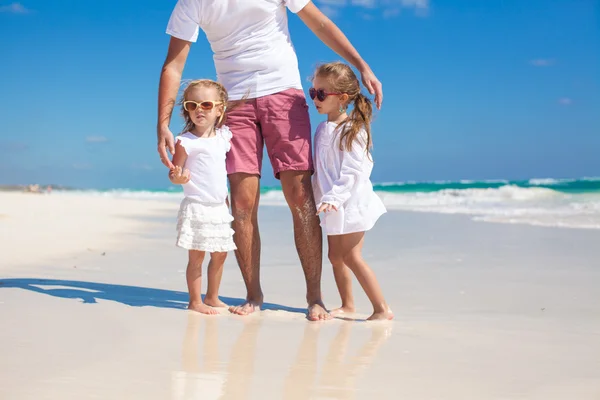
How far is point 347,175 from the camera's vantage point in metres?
3.57

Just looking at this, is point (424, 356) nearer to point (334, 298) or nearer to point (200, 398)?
point (200, 398)

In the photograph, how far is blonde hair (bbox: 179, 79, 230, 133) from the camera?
12.3 feet

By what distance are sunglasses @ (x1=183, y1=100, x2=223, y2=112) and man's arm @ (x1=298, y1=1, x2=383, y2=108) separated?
2.26ft

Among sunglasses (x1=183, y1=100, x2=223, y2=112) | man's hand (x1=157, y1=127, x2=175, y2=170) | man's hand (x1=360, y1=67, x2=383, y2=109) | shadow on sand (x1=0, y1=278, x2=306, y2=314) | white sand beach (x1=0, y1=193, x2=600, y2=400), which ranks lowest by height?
shadow on sand (x1=0, y1=278, x2=306, y2=314)

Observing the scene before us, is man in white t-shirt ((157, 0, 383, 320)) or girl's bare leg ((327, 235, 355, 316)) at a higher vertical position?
man in white t-shirt ((157, 0, 383, 320))

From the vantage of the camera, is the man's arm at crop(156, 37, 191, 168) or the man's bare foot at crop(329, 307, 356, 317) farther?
the man's bare foot at crop(329, 307, 356, 317)

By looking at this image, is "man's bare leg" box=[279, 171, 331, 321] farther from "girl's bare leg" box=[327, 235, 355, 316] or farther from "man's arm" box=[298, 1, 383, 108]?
"man's arm" box=[298, 1, 383, 108]

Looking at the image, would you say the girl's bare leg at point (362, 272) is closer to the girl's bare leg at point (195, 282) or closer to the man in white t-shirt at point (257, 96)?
the man in white t-shirt at point (257, 96)

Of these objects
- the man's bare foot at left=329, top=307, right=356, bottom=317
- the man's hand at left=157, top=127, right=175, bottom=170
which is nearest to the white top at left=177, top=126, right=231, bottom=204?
the man's hand at left=157, top=127, right=175, bottom=170

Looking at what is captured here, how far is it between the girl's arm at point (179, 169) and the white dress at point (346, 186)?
29.2 inches

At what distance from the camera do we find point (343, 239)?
3.66 meters

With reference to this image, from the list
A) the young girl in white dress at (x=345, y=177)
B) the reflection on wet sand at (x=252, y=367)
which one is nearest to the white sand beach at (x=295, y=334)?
the reflection on wet sand at (x=252, y=367)

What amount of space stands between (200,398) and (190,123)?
2079 millimetres

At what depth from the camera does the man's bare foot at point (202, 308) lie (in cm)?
351
